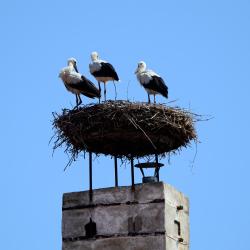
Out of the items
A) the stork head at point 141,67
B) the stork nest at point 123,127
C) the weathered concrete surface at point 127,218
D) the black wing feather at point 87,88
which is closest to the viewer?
the weathered concrete surface at point 127,218

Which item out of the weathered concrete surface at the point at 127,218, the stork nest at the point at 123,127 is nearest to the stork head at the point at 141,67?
the stork nest at the point at 123,127

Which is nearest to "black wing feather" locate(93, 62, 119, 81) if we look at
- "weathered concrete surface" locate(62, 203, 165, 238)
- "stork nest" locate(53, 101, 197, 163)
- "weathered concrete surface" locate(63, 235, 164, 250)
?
"stork nest" locate(53, 101, 197, 163)

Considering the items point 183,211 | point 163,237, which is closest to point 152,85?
point 183,211

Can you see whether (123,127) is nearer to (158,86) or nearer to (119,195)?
(119,195)

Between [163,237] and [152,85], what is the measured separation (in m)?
3.61

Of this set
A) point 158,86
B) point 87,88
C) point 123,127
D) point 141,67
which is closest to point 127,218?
point 123,127

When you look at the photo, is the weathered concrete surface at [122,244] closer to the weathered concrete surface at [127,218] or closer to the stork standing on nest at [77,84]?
the weathered concrete surface at [127,218]

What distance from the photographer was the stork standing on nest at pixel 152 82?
15.0 meters

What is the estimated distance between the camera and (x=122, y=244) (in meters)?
12.4

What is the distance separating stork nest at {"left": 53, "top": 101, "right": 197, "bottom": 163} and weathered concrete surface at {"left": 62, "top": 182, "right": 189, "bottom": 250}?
2.95ft

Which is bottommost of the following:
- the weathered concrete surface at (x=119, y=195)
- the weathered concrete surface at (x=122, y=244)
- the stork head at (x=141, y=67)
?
the weathered concrete surface at (x=122, y=244)

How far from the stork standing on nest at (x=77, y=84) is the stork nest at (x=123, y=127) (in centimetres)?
105

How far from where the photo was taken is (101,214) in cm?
1276

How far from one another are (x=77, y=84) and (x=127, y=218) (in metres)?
3.05
